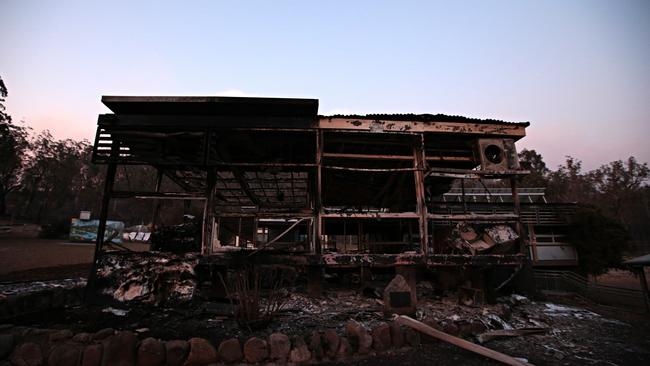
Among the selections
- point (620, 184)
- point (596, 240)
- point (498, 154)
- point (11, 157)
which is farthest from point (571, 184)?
point (11, 157)

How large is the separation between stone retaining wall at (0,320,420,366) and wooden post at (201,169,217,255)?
10.1 feet

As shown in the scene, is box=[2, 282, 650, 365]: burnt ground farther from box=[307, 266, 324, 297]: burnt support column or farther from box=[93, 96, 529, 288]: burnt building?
box=[93, 96, 529, 288]: burnt building

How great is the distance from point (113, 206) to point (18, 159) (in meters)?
17.1

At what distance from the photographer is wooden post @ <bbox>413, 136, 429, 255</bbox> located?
26.7 ft

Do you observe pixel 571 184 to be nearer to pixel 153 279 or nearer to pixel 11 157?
pixel 153 279

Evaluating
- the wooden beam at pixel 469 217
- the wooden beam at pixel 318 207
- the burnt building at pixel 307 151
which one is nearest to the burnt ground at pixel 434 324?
the burnt building at pixel 307 151

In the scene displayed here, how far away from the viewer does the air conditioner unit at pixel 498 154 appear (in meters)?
8.78

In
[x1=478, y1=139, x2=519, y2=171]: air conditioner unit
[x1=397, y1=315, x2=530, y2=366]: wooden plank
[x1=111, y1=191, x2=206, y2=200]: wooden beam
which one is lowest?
[x1=397, y1=315, x2=530, y2=366]: wooden plank

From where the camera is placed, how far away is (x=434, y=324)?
5527mm

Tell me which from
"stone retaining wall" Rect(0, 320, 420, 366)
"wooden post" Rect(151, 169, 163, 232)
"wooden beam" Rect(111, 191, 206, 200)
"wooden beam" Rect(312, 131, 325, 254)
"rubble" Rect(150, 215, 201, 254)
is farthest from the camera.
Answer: "wooden post" Rect(151, 169, 163, 232)

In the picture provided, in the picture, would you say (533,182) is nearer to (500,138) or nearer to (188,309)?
(500,138)

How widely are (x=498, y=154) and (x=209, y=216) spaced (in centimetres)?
842

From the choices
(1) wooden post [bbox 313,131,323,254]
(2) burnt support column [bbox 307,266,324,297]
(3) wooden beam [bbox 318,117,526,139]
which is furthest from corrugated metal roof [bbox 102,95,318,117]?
(2) burnt support column [bbox 307,266,324,297]

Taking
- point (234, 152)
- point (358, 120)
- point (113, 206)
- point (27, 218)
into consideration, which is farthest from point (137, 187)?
point (358, 120)
